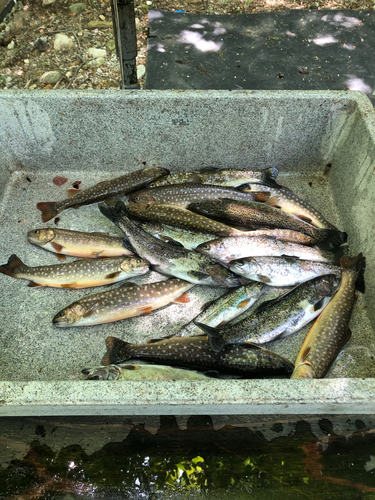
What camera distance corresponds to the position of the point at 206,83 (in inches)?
211

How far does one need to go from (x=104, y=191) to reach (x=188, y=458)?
2430 millimetres

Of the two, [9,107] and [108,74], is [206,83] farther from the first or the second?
[9,107]

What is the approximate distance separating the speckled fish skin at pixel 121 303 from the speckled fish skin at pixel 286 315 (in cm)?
53

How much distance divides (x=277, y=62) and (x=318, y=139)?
2957 mm

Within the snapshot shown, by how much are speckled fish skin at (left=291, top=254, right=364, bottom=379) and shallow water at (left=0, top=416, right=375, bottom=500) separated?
1.65 feet

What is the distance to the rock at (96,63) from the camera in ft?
20.3

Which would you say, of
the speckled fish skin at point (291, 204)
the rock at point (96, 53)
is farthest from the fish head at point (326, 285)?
the rock at point (96, 53)

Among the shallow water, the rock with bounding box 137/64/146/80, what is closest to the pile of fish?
the shallow water

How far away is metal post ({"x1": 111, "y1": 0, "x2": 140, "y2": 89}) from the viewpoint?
3295 mm

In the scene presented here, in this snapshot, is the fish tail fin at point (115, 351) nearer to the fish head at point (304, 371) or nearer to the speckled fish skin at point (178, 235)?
the speckled fish skin at point (178, 235)

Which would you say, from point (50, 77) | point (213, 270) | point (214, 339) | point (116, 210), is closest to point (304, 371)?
point (214, 339)

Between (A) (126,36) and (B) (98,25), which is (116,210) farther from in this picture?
(B) (98,25)

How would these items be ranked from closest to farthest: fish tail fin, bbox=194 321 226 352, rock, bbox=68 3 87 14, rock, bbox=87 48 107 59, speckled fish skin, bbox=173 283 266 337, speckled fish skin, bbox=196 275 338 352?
fish tail fin, bbox=194 321 226 352 < speckled fish skin, bbox=196 275 338 352 < speckled fish skin, bbox=173 283 266 337 < rock, bbox=87 48 107 59 < rock, bbox=68 3 87 14

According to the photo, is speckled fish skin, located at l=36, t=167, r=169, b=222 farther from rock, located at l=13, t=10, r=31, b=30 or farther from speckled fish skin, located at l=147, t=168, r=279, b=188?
rock, located at l=13, t=10, r=31, b=30
